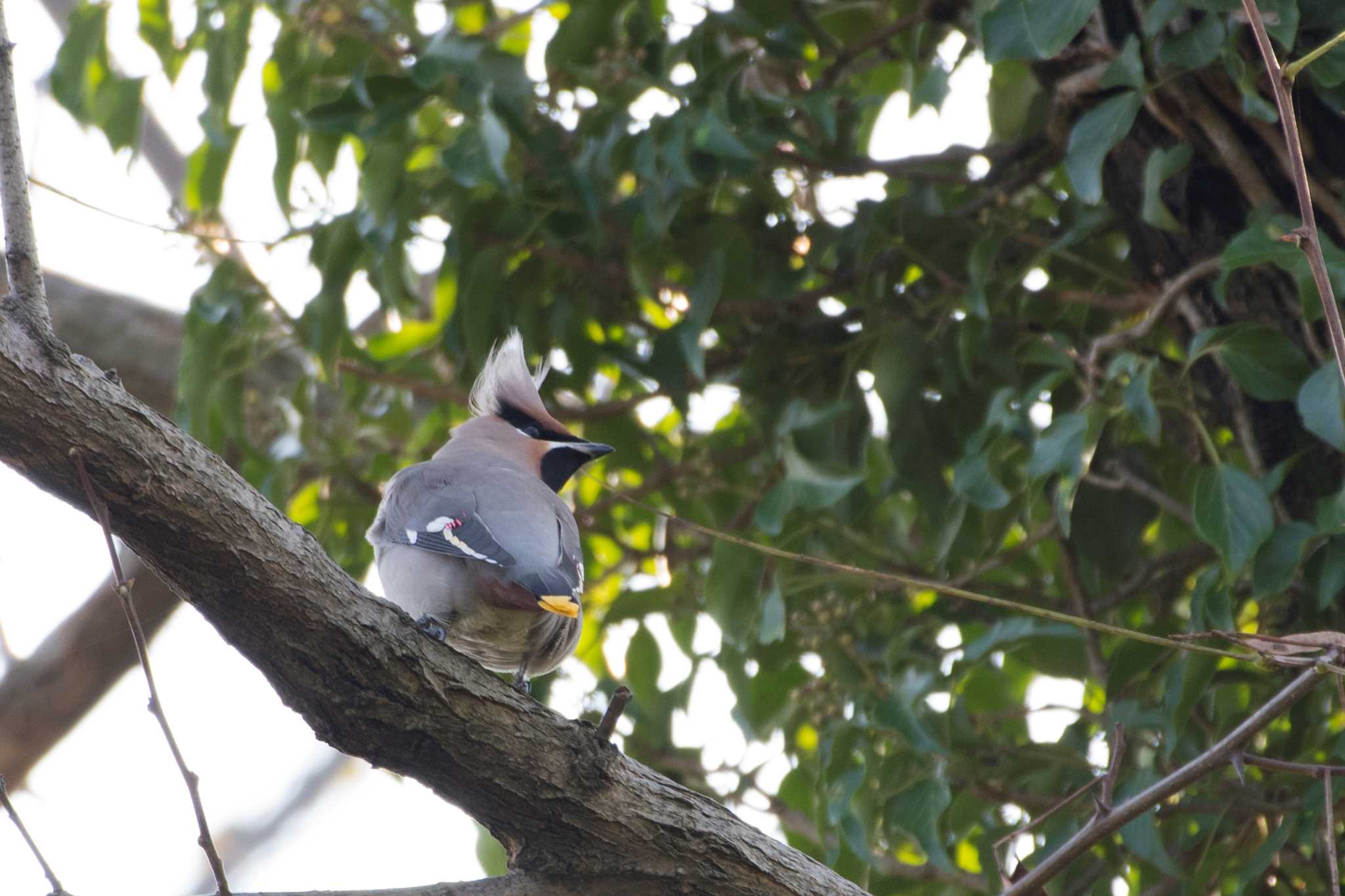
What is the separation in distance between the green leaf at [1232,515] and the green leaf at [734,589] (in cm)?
92

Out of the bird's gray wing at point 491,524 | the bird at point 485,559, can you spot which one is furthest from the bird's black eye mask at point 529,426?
the bird's gray wing at point 491,524

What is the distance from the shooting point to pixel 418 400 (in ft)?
15.5

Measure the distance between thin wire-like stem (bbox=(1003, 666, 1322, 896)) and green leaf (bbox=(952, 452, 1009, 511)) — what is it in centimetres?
81

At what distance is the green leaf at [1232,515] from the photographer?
2.53 metres

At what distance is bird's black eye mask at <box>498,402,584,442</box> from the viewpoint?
3621 millimetres

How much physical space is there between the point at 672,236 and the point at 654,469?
0.71m

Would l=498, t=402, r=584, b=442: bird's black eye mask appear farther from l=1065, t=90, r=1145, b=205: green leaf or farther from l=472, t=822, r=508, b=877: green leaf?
l=1065, t=90, r=1145, b=205: green leaf

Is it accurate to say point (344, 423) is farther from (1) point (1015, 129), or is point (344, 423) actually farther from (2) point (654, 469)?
(1) point (1015, 129)

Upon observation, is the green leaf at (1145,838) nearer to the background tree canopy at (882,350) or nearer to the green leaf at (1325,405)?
the background tree canopy at (882,350)

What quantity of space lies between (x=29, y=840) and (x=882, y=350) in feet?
6.88

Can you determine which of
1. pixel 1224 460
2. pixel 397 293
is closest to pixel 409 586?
pixel 397 293

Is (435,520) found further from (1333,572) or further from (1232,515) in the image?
(1333,572)

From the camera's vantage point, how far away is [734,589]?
10.3ft

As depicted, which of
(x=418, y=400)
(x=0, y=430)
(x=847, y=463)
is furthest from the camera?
(x=418, y=400)
